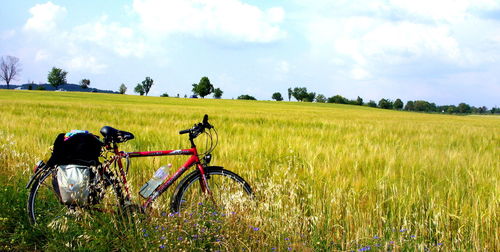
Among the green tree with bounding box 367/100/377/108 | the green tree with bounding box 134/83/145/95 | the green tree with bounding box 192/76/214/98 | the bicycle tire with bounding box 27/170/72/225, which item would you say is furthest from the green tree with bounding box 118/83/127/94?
the bicycle tire with bounding box 27/170/72/225

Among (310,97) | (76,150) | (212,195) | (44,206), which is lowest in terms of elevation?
(44,206)

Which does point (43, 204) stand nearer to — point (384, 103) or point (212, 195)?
point (212, 195)

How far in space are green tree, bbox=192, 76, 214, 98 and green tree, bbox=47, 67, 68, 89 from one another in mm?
48489

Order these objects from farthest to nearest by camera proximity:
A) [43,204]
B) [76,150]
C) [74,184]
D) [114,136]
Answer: [43,204]
[114,136]
[76,150]
[74,184]

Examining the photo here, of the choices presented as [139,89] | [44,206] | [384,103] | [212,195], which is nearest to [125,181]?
[212,195]

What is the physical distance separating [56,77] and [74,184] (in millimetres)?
145550

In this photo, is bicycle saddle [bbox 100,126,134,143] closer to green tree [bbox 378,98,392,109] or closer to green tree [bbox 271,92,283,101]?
green tree [bbox 271,92,283,101]

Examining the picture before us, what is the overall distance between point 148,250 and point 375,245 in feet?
6.12

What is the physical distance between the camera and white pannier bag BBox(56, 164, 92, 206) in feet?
11.7

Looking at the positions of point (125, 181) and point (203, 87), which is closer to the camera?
point (125, 181)

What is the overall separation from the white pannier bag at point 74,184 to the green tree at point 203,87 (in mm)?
127000

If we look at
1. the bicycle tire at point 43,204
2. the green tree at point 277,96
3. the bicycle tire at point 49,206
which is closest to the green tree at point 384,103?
the green tree at point 277,96

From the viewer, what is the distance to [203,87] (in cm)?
12912

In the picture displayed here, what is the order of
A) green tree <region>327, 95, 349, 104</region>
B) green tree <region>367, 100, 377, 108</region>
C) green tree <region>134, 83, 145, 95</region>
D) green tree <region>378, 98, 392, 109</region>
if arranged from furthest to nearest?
green tree <region>367, 100, 377, 108</region>
green tree <region>378, 98, 392, 109</region>
green tree <region>134, 83, 145, 95</region>
green tree <region>327, 95, 349, 104</region>
